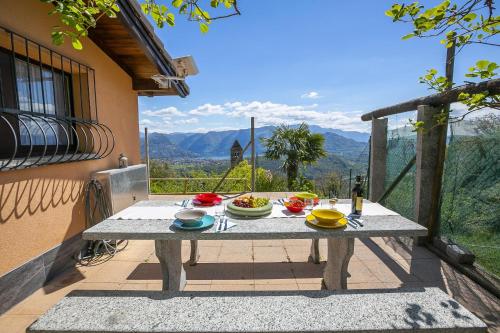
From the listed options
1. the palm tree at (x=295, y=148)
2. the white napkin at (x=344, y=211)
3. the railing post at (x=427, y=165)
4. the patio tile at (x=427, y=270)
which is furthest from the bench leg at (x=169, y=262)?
the palm tree at (x=295, y=148)

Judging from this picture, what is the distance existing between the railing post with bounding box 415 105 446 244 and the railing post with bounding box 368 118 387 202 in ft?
3.91

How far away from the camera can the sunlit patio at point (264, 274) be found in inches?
84.8

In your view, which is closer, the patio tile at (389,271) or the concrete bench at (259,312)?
the concrete bench at (259,312)

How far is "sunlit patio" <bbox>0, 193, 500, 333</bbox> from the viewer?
2154 millimetres

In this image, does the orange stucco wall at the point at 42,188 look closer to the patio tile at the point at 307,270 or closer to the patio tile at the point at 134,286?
the patio tile at the point at 134,286

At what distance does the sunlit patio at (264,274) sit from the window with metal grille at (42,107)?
1.20m

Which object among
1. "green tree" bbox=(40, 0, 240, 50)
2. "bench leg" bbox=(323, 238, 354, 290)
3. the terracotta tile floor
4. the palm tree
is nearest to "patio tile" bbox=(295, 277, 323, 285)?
the terracotta tile floor

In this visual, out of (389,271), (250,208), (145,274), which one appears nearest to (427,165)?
(389,271)

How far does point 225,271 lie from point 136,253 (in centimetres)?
127

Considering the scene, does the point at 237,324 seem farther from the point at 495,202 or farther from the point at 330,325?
the point at 495,202

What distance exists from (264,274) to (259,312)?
133 cm

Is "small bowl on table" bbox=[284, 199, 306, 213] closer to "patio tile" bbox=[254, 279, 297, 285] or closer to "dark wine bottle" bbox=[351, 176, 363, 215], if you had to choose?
"dark wine bottle" bbox=[351, 176, 363, 215]

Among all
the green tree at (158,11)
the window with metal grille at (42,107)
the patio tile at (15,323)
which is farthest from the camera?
the window with metal grille at (42,107)

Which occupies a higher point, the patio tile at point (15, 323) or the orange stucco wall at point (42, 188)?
the orange stucco wall at point (42, 188)
